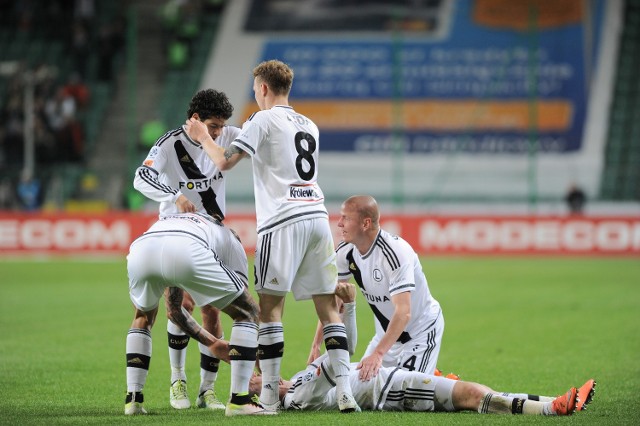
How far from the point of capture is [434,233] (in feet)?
83.4

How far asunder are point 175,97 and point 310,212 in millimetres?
24080

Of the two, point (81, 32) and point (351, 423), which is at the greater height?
point (81, 32)

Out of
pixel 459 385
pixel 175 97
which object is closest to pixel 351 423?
pixel 459 385

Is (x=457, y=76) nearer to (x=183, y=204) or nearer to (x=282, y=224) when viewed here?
(x=183, y=204)

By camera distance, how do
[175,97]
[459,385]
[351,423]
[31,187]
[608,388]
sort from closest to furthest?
[351,423] → [459,385] → [608,388] → [31,187] → [175,97]

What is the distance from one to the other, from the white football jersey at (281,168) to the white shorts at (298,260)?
0.26 ft

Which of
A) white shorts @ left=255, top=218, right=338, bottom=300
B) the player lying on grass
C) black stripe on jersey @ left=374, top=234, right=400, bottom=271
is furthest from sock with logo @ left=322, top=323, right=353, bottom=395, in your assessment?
black stripe on jersey @ left=374, top=234, right=400, bottom=271

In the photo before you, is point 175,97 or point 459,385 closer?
point 459,385

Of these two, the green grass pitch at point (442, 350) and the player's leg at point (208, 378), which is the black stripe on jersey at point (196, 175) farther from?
the green grass pitch at point (442, 350)

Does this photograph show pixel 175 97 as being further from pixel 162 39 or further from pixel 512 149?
pixel 512 149

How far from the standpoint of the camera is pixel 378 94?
32656mm

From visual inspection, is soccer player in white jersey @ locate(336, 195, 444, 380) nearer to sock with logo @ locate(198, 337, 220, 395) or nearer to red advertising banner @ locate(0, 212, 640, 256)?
sock with logo @ locate(198, 337, 220, 395)

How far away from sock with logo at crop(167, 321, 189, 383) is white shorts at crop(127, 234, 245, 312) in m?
0.96

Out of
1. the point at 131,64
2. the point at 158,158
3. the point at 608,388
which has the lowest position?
the point at 608,388
